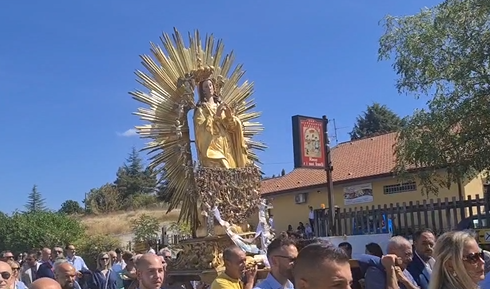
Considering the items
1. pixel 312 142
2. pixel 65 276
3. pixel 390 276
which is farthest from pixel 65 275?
pixel 312 142

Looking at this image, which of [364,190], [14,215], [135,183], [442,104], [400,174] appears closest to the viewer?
[442,104]

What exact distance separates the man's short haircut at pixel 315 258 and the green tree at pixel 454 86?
423 inches

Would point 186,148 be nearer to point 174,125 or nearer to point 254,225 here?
point 174,125

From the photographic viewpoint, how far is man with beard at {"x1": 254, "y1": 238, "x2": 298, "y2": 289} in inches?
165

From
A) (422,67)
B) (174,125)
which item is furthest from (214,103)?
(422,67)

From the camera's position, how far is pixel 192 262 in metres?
9.57

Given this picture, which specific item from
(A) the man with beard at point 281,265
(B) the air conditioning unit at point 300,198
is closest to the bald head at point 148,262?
(A) the man with beard at point 281,265

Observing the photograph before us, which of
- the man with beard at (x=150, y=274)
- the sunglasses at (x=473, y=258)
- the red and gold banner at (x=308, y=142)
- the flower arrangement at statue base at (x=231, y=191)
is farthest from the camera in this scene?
the red and gold banner at (x=308, y=142)

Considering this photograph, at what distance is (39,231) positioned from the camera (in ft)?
108

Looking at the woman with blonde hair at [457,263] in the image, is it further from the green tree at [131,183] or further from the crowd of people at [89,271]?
the green tree at [131,183]

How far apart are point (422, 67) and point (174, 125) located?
20.6ft

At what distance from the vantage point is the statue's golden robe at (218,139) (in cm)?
1005

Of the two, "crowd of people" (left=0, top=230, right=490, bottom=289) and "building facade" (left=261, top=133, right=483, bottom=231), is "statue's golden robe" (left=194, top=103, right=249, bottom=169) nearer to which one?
"crowd of people" (left=0, top=230, right=490, bottom=289)

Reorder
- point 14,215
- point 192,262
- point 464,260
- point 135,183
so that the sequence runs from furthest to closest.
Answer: point 135,183
point 14,215
point 192,262
point 464,260
